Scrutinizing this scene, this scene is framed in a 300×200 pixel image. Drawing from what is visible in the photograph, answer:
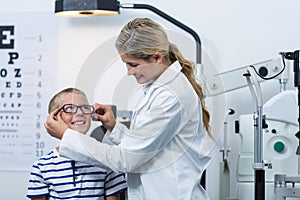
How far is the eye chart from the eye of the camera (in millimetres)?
2719

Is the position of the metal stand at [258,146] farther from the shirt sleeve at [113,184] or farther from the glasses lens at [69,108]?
the glasses lens at [69,108]

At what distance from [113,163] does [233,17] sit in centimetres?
131

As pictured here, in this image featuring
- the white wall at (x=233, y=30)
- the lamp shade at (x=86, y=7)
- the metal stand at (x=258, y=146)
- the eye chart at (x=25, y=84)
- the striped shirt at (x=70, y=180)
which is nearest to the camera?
the striped shirt at (x=70, y=180)

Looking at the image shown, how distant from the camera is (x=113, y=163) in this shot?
1507 millimetres

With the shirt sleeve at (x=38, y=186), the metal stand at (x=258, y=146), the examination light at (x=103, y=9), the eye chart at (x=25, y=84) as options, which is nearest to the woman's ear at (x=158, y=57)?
the shirt sleeve at (x=38, y=186)

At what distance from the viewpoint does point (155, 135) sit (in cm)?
150

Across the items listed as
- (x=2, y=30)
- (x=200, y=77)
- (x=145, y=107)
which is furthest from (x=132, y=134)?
(x=2, y=30)

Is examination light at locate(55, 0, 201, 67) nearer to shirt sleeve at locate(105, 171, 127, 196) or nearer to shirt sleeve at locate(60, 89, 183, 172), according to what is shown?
shirt sleeve at locate(105, 171, 127, 196)

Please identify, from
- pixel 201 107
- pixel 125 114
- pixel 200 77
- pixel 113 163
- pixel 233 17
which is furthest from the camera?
pixel 233 17

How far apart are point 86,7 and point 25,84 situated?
22.9 inches

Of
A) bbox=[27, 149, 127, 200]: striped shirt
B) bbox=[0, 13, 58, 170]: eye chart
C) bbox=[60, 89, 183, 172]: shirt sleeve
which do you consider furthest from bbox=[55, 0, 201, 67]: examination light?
bbox=[60, 89, 183, 172]: shirt sleeve

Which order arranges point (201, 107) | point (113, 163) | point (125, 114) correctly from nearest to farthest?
point (113, 163)
point (201, 107)
point (125, 114)

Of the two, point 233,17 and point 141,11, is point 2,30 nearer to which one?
point 141,11

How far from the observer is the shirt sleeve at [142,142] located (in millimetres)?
1500
